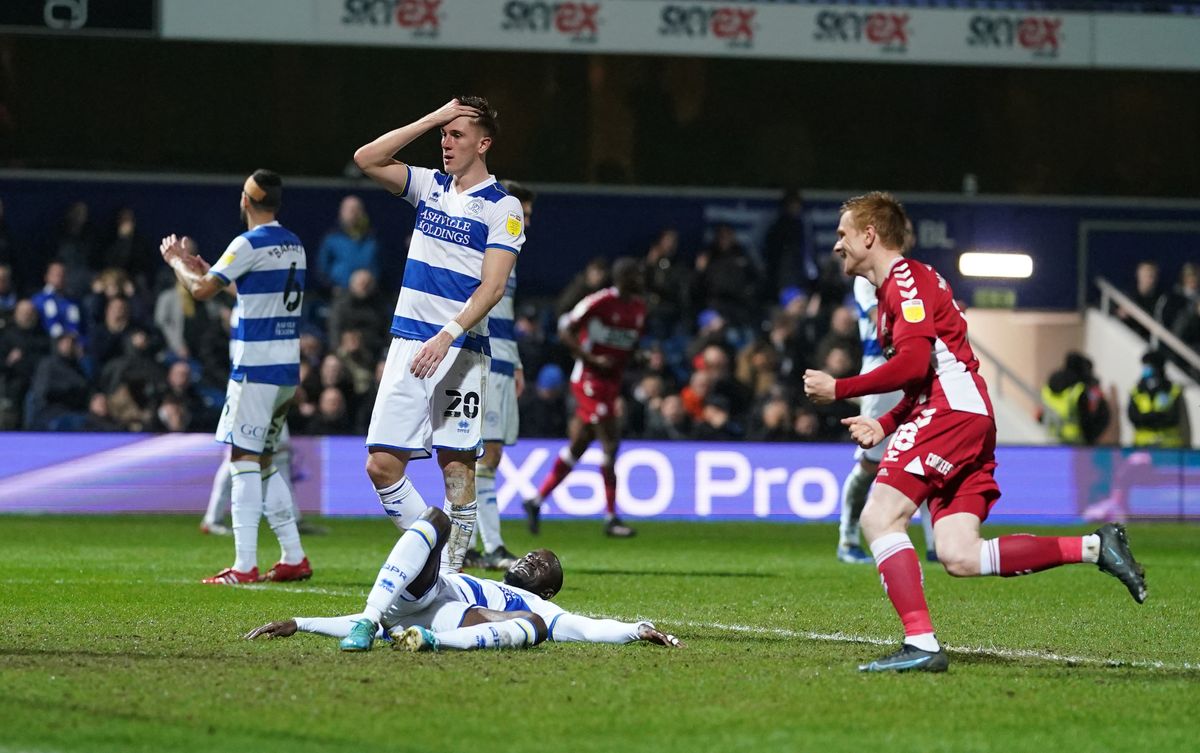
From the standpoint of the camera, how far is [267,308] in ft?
35.4

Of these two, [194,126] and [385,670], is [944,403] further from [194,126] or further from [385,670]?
[194,126]

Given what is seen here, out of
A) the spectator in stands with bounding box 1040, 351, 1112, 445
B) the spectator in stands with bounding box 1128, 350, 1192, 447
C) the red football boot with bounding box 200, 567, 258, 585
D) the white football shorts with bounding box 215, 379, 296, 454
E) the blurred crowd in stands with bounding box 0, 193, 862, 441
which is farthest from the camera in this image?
the spectator in stands with bounding box 1040, 351, 1112, 445

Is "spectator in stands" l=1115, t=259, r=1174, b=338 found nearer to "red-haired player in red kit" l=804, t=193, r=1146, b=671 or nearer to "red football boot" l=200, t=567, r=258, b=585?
"red football boot" l=200, t=567, r=258, b=585

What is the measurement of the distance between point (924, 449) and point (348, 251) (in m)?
14.9

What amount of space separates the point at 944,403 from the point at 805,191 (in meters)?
17.2

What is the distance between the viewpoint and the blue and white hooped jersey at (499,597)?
756cm

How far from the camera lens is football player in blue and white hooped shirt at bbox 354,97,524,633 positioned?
8.38m

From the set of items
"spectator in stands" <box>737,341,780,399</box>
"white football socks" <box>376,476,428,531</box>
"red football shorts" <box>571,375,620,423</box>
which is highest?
"spectator in stands" <box>737,341,780,399</box>

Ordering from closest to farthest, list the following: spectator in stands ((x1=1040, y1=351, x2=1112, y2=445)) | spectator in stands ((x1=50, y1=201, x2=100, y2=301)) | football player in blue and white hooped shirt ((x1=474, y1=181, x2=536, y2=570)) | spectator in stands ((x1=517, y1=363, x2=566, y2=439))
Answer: football player in blue and white hooped shirt ((x1=474, y1=181, x2=536, y2=570)) < spectator in stands ((x1=517, y1=363, x2=566, y2=439)) < spectator in stands ((x1=1040, y1=351, x2=1112, y2=445)) < spectator in stands ((x1=50, y1=201, x2=100, y2=301))

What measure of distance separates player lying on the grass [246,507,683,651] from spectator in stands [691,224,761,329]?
14.4 metres

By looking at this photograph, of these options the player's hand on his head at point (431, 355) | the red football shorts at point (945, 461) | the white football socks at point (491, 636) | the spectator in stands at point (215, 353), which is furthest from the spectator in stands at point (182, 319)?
the red football shorts at point (945, 461)

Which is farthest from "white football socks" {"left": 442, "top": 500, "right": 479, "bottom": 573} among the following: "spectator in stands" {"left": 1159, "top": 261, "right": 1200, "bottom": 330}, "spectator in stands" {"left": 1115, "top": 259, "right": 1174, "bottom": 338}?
"spectator in stands" {"left": 1115, "top": 259, "right": 1174, "bottom": 338}

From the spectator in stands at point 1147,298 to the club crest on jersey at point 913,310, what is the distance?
667 inches

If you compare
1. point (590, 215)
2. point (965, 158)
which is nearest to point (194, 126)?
point (590, 215)
